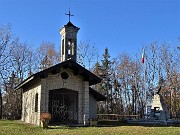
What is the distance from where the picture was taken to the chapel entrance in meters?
23.3

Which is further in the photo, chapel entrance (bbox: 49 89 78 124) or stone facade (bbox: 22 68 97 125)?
chapel entrance (bbox: 49 89 78 124)

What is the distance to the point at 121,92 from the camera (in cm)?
4706

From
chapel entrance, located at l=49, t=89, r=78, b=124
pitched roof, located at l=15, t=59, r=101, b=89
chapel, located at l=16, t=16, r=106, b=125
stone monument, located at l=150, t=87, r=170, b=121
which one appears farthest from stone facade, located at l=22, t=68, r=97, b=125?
stone monument, located at l=150, t=87, r=170, b=121

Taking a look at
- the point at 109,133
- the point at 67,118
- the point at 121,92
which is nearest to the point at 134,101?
the point at 121,92

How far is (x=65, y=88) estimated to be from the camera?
2075 centimetres

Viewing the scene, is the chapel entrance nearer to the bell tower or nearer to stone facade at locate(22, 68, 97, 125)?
stone facade at locate(22, 68, 97, 125)

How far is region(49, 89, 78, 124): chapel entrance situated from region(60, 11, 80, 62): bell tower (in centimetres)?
293

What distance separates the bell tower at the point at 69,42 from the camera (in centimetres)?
2281

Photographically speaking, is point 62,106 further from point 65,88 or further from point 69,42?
point 69,42

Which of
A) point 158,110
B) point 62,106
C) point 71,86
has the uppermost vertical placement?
point 71,86

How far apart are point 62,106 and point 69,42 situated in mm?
5568

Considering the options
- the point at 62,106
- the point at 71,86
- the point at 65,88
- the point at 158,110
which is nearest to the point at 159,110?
the point at 158,110

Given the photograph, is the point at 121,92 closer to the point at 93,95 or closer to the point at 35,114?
the point at 93,95

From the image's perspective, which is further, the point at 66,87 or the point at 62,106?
the point at 62,106
